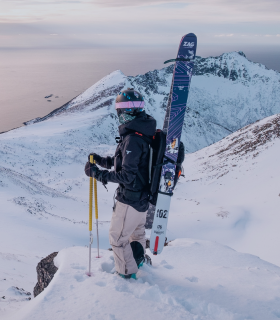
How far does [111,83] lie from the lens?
93.3 m

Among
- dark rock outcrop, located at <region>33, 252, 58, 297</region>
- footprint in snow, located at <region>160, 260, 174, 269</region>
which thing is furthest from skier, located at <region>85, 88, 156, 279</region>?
dark rock outcrop, located at <region>33, 252, 58, 297</region>

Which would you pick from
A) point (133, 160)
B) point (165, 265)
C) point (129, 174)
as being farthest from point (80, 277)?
point (133, 160)

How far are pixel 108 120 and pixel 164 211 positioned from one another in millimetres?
56757

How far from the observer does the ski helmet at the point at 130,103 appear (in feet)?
15.3

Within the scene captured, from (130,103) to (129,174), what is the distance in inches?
53.1

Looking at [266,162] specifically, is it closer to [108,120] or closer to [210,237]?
[210,237]

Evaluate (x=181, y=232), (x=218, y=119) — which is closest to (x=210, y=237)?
(x=181, y=232)

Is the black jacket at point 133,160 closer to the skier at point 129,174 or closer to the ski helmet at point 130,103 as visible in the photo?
the skier at point 129,174

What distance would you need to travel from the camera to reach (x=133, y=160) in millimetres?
4340

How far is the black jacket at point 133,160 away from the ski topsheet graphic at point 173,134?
451 mm

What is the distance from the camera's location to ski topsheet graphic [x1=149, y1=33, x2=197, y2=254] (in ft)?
16.4

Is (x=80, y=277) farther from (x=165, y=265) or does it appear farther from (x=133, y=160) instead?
(x=133, y=160)

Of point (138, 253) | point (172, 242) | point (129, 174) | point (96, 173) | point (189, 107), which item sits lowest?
point (172, 242)

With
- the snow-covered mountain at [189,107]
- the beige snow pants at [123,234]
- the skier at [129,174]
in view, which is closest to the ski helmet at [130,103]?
the skier at [129,174]
